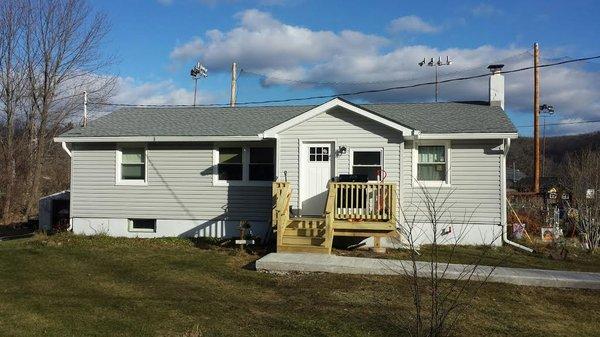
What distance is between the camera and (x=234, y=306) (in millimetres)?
7234

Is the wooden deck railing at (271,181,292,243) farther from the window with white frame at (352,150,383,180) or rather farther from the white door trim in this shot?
the window with white frame at (352,150,383,180)

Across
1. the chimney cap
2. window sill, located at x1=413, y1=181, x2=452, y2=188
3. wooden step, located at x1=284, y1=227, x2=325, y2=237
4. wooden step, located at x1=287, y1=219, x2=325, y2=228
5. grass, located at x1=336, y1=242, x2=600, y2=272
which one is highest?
the chimney cap

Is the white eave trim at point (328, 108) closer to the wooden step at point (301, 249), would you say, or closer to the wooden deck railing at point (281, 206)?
the wooden deck railing at point (281, 206)

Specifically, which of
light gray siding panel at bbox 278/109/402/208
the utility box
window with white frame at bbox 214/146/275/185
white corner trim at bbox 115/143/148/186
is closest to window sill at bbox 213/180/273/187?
window with white frame at bbox 214/146/275/185

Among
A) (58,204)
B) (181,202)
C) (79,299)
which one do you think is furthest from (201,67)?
→ (79,299)

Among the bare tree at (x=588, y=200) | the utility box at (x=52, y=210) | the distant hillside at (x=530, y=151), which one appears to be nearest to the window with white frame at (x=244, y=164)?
the utility box at (x=52, y=210)

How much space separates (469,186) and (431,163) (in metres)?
1.07

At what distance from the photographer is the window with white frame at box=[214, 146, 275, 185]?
Answer: 45.8 ft

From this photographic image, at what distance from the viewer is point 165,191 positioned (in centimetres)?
1426

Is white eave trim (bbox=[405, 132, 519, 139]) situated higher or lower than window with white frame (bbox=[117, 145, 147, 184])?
higher

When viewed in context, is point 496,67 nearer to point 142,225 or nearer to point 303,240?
point 303,240

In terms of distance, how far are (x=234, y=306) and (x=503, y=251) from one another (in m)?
7.82

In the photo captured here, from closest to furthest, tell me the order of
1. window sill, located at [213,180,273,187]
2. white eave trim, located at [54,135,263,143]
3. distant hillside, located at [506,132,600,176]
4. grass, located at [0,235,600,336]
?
1. grass, located at [0,235,600,336]
2. white eave trim, located at [54,135,263,143]
3. window sill, located at [213,180,273,187]
4. distant hillside, located at [506,132,600,176]

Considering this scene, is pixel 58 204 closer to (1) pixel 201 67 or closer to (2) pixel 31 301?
(2) pixel 31 301
